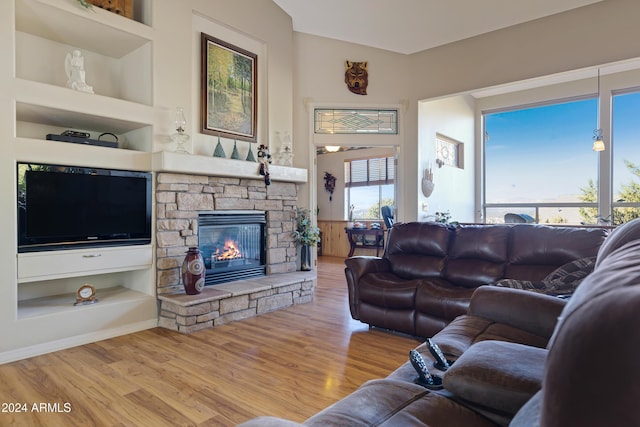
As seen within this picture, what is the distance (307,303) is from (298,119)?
2.66m

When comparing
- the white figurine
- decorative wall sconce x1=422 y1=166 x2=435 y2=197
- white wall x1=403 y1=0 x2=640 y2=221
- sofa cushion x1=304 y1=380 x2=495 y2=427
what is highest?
white wall x1=403 y1=0 x2=640 y2=221

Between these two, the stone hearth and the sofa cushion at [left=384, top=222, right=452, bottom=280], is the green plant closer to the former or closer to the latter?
the stone hearth

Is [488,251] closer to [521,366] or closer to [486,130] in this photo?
[521,366]

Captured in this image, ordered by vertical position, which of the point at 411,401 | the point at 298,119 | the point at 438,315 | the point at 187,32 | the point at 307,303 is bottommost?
the point at 307,303

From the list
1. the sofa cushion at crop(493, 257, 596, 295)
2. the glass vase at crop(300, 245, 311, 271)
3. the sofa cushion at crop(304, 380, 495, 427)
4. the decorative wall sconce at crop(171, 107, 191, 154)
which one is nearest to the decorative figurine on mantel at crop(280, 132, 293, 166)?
the glass vase at crop(300, 245, 311, 271)

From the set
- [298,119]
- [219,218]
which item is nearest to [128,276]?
[219,218]

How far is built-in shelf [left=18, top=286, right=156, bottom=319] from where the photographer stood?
9.83 feet

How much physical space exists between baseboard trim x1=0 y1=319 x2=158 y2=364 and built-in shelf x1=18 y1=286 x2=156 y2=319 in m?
0.21

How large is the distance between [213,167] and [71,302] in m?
1.79

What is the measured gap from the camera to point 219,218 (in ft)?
13.7

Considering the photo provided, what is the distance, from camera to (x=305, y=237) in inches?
199

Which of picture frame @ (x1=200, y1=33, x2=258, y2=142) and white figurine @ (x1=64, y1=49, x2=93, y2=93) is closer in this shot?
white figurine @ (x1=64, y1=49, x2=93, y2=93)

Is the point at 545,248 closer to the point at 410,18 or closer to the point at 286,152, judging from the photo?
the point at 286,152

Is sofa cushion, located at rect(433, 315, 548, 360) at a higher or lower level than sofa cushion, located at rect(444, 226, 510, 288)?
lower
